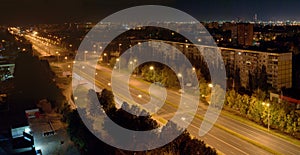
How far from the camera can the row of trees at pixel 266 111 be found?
572 centimetres

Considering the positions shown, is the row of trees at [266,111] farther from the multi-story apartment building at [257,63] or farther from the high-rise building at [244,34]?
the high-rise building at [244,34]

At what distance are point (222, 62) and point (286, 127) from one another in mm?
5436

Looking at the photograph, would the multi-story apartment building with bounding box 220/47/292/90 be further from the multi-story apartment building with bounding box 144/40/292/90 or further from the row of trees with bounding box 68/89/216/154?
the row of trees with bounding box 68/89/216/154

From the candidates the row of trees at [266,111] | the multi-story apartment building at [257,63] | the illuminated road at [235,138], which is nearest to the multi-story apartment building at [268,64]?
the multi-story apartment building at [257,63]

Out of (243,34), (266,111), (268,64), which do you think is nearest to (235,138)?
(266,111)

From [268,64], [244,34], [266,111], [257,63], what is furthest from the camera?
[244,34]

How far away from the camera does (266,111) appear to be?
615 cm

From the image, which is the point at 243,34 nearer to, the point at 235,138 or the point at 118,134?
the point at 235,138

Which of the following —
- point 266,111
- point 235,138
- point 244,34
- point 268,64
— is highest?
point 244,34

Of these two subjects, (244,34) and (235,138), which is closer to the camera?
(235,138)

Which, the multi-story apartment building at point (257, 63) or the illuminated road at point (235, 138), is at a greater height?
the multi-story apartment building at point (257, 63)

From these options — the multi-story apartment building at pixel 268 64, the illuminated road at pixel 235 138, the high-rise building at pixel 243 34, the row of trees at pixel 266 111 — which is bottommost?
the illuminated road at pixel 235 138

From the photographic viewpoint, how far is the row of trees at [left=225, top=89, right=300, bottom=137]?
572 centimetres

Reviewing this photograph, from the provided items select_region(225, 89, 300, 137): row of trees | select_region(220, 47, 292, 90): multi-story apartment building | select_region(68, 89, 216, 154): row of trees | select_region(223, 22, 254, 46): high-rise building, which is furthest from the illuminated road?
select_region(223, 22, 254, 46): high-rise building
